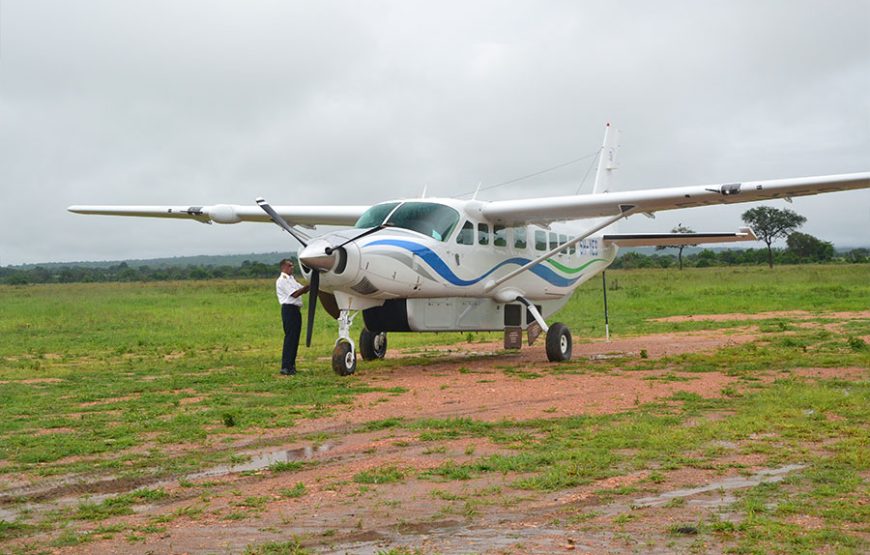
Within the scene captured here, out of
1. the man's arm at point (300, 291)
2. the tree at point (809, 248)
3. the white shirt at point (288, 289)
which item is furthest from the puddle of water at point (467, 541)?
the tree at point (809, 248)

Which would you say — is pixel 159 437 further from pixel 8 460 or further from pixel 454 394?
pixel 454 394

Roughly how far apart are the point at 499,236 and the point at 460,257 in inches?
61.3

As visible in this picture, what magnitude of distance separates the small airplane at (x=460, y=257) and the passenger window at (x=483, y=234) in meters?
0.02

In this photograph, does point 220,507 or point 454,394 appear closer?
point 220,507

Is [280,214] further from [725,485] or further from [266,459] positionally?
[725,485]

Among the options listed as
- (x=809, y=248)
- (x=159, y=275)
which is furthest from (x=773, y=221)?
(x=159, y=275)

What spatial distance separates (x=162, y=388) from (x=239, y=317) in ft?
62.6

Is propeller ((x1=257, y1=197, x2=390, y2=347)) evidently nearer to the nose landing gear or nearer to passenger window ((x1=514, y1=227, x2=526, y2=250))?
the nose landing gear

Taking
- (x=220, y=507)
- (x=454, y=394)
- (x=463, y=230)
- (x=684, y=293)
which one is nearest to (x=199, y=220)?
→ (x=463, y=230)

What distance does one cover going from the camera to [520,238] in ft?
61.0

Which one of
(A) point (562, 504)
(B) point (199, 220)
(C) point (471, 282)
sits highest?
(B) point (199, 220)

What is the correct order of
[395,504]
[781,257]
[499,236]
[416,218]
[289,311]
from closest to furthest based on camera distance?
[395,504] < [289,311] < [416,218] < [499,236] < [781,257]

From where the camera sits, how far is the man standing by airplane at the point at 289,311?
49.1 ft

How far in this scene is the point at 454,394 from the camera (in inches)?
490
